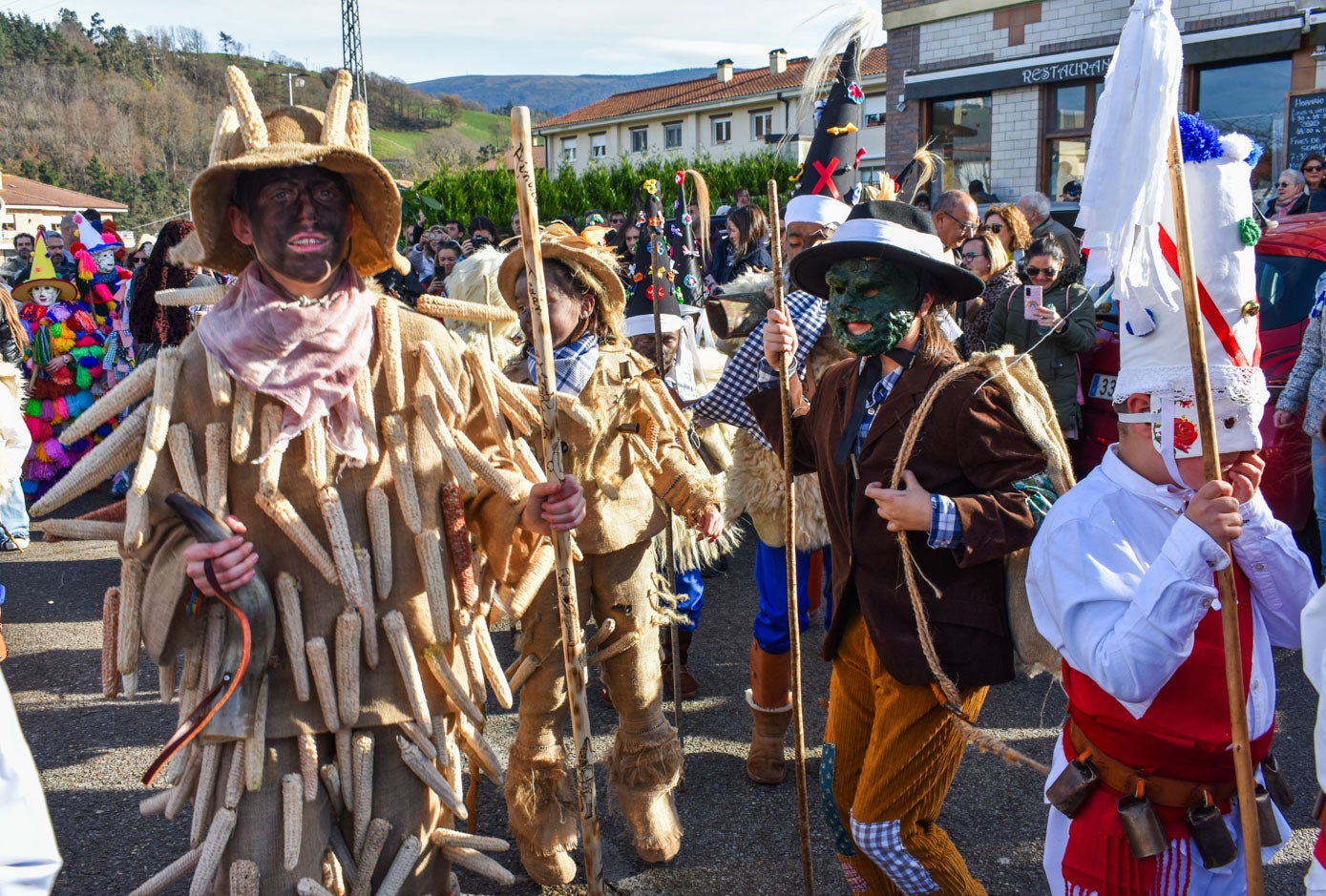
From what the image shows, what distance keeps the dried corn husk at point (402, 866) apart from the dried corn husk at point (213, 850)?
386 mm

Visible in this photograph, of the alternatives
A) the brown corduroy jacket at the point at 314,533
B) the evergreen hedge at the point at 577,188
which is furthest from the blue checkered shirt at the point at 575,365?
the evergreen hedge at the point at 577,188

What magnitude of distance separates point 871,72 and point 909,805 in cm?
3490

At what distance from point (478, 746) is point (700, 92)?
4764cm

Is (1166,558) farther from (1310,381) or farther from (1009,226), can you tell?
(1009,226)

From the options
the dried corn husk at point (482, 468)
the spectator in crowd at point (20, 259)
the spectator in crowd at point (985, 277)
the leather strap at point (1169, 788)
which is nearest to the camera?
the leather strap at point (1169, 788)

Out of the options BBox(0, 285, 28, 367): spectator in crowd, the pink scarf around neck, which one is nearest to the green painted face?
the pink scarf around neck

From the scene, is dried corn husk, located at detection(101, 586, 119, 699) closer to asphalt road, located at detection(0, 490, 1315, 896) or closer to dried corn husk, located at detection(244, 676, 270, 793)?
dried corn husk, located at detection(244, 676, 270, 793)

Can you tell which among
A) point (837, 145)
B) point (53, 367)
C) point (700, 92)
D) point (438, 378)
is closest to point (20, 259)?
point (53, 367)

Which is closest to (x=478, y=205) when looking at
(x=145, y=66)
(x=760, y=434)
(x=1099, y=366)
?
(x=1099, y=366)

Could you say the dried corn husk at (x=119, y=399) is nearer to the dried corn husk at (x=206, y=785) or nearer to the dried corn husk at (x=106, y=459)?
the dried corn husk at (x=106, y=459)

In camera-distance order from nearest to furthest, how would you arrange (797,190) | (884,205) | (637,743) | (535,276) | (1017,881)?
(535,276) → (884,205) → (1017,881) → (637,743) → (797,190)

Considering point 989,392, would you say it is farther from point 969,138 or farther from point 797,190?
point 969,138

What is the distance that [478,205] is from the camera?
87.1ft

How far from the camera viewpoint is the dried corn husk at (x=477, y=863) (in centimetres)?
276
